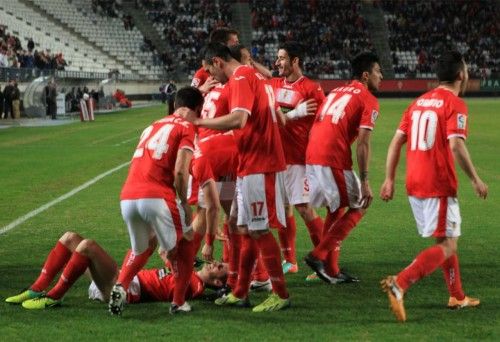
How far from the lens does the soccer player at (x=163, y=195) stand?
7078 millimetres

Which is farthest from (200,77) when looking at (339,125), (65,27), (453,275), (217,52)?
(65,27)

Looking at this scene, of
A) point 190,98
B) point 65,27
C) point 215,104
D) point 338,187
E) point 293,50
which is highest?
point 65,27

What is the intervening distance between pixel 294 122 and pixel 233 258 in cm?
185

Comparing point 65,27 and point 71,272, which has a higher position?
point 65,27

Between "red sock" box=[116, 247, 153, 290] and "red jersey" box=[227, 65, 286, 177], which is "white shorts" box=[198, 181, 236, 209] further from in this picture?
"red sock" box=[116, 247, 153, 290]

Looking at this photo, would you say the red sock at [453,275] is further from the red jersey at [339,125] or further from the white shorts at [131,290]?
the white shorts at [131,290]

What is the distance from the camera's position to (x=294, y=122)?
9414mm

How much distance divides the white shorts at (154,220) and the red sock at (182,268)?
0.13 meters

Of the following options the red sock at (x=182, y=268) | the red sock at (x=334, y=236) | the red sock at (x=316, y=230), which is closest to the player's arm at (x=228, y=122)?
the red sock at (x=182, y=268)

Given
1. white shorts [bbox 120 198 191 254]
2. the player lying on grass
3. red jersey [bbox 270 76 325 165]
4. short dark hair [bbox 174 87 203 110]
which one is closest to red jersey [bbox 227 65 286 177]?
short dark hair [bbox 174 87 203 110]

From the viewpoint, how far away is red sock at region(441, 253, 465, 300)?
24.2 ft

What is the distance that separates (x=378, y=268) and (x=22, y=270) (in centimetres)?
361

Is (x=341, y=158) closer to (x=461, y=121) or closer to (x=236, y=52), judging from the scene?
(x=236, y=52)

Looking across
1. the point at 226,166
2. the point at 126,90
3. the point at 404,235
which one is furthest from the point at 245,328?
the point at 126,90
